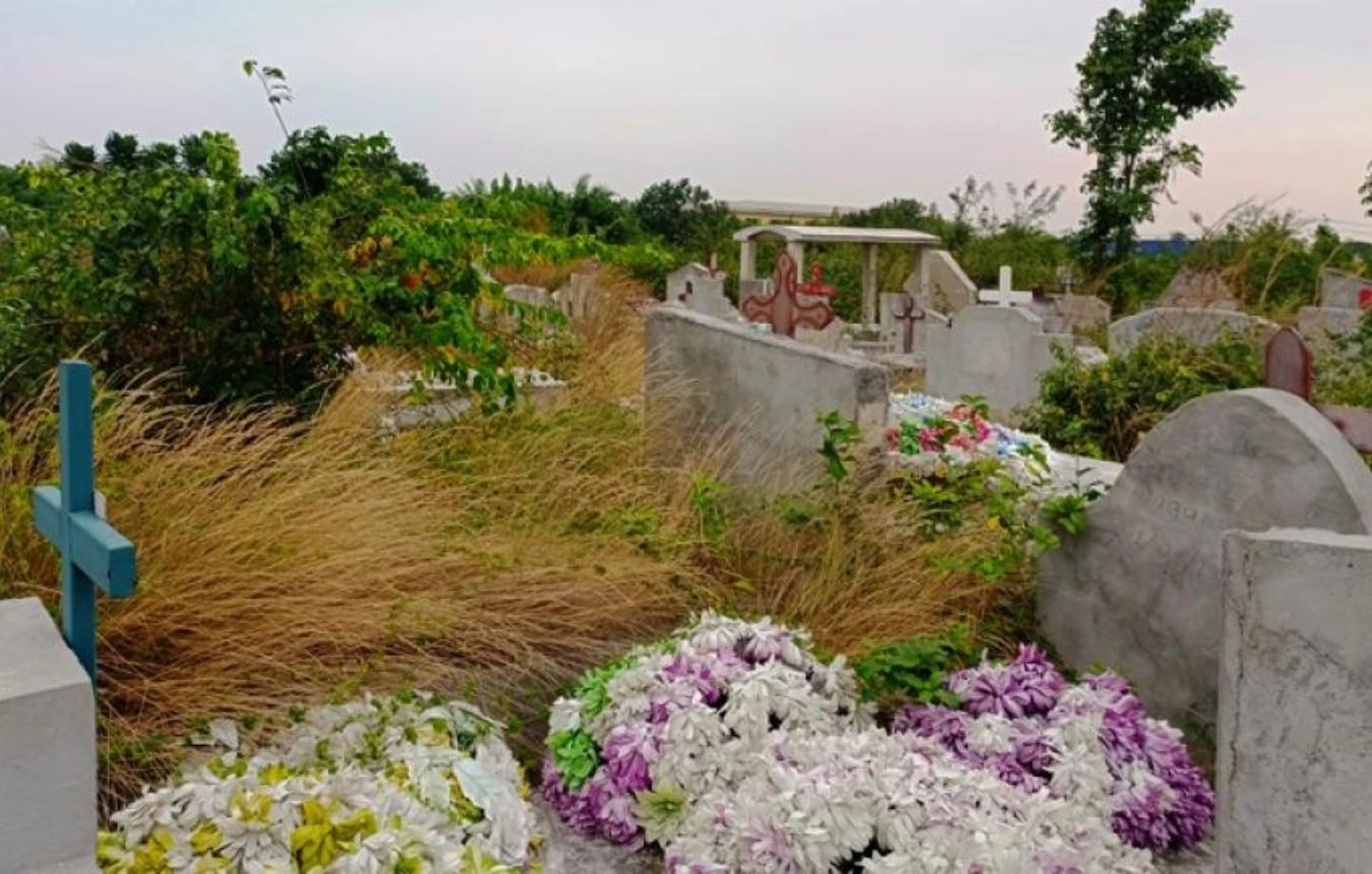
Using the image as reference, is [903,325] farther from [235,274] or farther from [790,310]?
[235,274]

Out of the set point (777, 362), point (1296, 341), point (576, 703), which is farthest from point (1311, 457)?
point (777, 362)

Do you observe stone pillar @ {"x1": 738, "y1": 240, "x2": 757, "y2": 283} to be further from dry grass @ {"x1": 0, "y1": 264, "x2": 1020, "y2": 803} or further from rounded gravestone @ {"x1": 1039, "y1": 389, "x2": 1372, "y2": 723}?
rounded gravestone @ {"x1": 1039, "y1": 389, "x2": 1372, "y2": 723}

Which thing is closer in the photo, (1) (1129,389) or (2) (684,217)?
(1) (1129,389)

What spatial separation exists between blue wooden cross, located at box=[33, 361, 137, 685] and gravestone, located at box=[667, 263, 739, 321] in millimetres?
8643

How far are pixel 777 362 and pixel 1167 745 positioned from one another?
235cm

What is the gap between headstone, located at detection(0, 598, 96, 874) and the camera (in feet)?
6.69

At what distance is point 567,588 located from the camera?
367 cm

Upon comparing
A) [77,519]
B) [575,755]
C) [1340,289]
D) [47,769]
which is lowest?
[575,755]

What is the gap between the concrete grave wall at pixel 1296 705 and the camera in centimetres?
230

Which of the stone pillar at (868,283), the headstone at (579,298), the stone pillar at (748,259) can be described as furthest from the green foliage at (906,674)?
the stone pillar at (748,259)

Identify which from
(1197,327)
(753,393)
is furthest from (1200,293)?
(753,393)

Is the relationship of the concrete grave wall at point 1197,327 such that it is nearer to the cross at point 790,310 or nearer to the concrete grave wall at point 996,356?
the concrete grave wall at point 996,356

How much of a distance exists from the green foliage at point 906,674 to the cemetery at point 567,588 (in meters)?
0.01

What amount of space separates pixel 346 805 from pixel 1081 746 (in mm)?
1736
